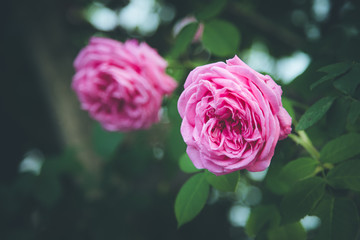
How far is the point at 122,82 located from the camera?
0.97m

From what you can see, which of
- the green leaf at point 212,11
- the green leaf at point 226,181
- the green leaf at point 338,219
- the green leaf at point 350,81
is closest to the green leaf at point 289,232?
the green leaf at point 338,219

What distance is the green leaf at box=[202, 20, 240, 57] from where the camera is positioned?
0.96 metres

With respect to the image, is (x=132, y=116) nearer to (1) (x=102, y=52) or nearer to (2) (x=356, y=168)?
(1) (x=102, y=52)

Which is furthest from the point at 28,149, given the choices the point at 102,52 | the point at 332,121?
the point at 332,121

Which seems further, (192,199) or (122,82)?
(122,82)

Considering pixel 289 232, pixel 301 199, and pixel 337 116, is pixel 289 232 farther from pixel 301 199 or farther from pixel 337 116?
pixel 337 116

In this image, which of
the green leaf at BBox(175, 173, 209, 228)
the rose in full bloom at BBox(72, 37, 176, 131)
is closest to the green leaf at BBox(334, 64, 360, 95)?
the green leaf at BBox(175, 173, 209, 228)

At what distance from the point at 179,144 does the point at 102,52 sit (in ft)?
1.46

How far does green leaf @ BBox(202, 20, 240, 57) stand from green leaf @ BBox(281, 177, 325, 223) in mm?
523

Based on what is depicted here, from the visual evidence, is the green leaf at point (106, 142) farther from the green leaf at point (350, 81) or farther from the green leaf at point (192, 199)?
the green leaf at point (350, 81)

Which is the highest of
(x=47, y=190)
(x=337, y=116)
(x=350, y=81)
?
(x=350, y=81)

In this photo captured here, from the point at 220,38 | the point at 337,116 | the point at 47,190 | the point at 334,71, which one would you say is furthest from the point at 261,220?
the point at 47,190

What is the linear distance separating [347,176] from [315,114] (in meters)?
0.17

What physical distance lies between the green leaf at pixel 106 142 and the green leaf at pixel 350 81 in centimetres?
84
